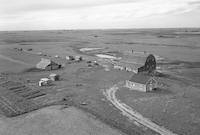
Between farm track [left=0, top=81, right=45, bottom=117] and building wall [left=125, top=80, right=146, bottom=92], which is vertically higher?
building wall [left=125, top=80, right=146, bottom=92]

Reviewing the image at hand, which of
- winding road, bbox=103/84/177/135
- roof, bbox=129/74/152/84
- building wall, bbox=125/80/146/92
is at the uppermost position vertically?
roof, bbox=129/74/152/84

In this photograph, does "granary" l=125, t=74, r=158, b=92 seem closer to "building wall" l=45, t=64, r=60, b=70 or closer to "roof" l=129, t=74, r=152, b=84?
"roof" l=129, t=74, r=152, b=84

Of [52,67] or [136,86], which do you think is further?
[52,67]

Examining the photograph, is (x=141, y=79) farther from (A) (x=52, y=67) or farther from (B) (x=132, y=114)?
(A) (x=52, y=67)

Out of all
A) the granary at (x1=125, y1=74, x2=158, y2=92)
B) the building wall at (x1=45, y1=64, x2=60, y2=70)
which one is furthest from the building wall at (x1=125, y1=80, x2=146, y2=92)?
the building wall at (x1=45, y1=64, x2=60, y2=70)

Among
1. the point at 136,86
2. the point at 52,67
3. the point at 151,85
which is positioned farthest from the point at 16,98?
the point at 52,67
